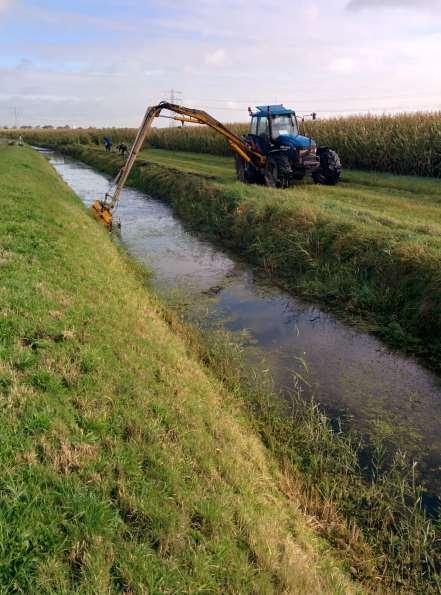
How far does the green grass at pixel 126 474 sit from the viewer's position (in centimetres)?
292

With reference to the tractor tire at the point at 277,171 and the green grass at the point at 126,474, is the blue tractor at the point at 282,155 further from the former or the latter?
the green grass at the point at 126,474

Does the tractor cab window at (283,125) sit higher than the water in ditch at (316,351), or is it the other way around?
the tractor cab window at (283,125)

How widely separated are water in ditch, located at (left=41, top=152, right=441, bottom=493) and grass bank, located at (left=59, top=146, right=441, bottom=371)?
0.53 metres

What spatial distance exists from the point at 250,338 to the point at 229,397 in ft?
7.39

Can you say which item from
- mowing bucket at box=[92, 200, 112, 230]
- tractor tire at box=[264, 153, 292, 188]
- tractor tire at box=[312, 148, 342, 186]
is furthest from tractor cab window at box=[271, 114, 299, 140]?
mowing bucket at box=[92, 200, 112, 230]

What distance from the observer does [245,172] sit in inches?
771

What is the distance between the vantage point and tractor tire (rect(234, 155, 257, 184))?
1928cm

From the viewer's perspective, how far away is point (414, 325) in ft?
27.1

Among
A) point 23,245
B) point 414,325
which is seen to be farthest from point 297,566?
point 23,245

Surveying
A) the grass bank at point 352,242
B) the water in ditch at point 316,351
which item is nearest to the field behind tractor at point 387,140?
the grass bank at point 352,242

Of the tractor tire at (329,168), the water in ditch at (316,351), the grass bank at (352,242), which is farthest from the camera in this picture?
the tractor tire at (329,168)

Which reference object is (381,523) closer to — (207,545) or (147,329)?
(207,545)

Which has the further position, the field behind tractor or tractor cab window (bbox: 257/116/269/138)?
the field behind tractor

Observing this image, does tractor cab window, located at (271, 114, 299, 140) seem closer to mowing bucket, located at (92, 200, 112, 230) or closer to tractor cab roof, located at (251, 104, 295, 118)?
tractor cab roof, located at (251, 104, 295, 118)
